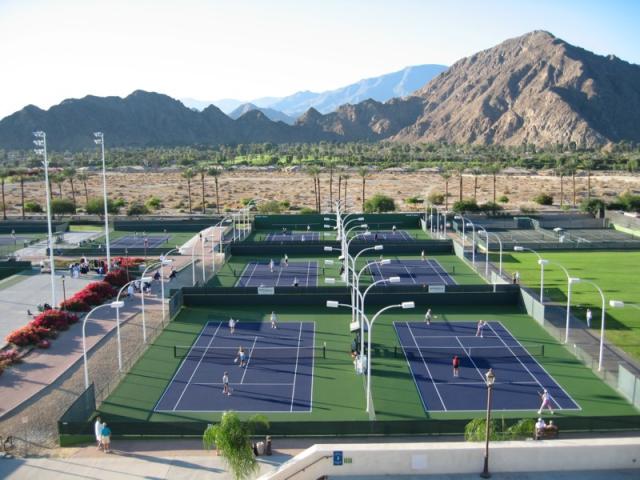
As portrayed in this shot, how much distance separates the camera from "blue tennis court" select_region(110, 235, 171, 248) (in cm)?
6794

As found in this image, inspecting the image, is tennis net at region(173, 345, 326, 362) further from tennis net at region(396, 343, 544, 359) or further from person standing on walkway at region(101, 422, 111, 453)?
person standing on walkway at region(101, 422, 111, 453)

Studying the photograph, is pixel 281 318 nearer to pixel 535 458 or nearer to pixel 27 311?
pixel 27 311

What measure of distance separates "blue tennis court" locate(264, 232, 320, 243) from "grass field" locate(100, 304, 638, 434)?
30808 millimetres

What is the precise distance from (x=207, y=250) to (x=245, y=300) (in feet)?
70.6

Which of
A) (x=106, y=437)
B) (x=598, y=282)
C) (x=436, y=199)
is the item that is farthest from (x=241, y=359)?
(x=436, y=199)

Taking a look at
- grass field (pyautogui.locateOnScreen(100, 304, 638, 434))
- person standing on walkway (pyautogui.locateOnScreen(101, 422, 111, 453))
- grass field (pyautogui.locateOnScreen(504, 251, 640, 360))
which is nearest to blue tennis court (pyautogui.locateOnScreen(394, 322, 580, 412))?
grass field (pyautogui.locateOnScreen(100, 304, 638, 434))

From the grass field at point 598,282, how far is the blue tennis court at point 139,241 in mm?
35851

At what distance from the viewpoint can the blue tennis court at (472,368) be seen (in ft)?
91.4

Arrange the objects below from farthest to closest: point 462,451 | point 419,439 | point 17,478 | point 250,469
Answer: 1. point 419,439
2. point 17,478
3. point 250,469
4. point 462,451

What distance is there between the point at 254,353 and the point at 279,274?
67.3 feet

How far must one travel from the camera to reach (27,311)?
4219 centimetres

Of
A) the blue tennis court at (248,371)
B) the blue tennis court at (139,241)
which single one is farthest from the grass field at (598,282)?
the blue tennis court at (139,241)

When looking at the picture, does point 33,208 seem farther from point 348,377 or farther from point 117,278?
point 348,377

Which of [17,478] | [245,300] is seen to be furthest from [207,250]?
[17,478]
